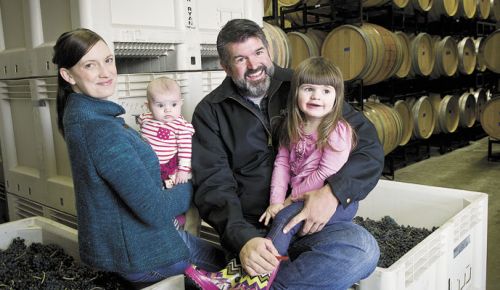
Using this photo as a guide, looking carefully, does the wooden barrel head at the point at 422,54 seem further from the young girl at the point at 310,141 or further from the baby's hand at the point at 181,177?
the baby's hand at the point at 181,177

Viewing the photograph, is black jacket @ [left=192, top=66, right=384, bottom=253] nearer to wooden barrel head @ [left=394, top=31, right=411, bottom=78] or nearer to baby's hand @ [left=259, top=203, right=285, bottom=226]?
baby's hand @ [left=259, top=203, right=285, bottom=226]

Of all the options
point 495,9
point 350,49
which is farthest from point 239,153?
point 495,9

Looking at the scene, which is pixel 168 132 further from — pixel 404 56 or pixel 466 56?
pixel 466 56

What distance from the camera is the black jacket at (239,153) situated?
173 centimetres

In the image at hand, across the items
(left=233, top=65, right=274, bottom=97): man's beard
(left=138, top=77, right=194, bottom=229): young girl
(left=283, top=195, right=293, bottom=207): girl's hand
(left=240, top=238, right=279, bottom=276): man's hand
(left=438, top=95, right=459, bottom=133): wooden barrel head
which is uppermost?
(left=233, top=65, right=274, bottom=97): man's beard

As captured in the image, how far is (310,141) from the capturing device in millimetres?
1726

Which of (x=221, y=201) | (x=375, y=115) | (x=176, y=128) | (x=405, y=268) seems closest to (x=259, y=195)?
(x=221, y=201)

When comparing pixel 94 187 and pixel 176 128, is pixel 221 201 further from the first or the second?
pixel 94 187

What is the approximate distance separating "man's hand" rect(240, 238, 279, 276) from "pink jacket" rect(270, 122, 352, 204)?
0.88 ft

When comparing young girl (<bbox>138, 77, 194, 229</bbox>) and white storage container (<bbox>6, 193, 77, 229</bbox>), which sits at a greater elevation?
young girl (<bbox>138, 77, 194, 229</bbox>)

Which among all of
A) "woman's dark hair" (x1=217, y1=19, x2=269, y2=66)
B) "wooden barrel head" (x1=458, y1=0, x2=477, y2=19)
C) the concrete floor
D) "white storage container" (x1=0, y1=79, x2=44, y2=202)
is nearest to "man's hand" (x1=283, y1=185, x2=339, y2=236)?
"woman's dark hair" (x1=217, y1=19, x2=269, y2=66)

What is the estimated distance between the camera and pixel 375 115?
5172 millimetres

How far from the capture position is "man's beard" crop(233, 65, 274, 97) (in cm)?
180

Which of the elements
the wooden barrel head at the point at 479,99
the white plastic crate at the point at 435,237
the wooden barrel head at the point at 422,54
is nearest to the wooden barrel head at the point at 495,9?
the wooden barrel head at the point at 479,99
